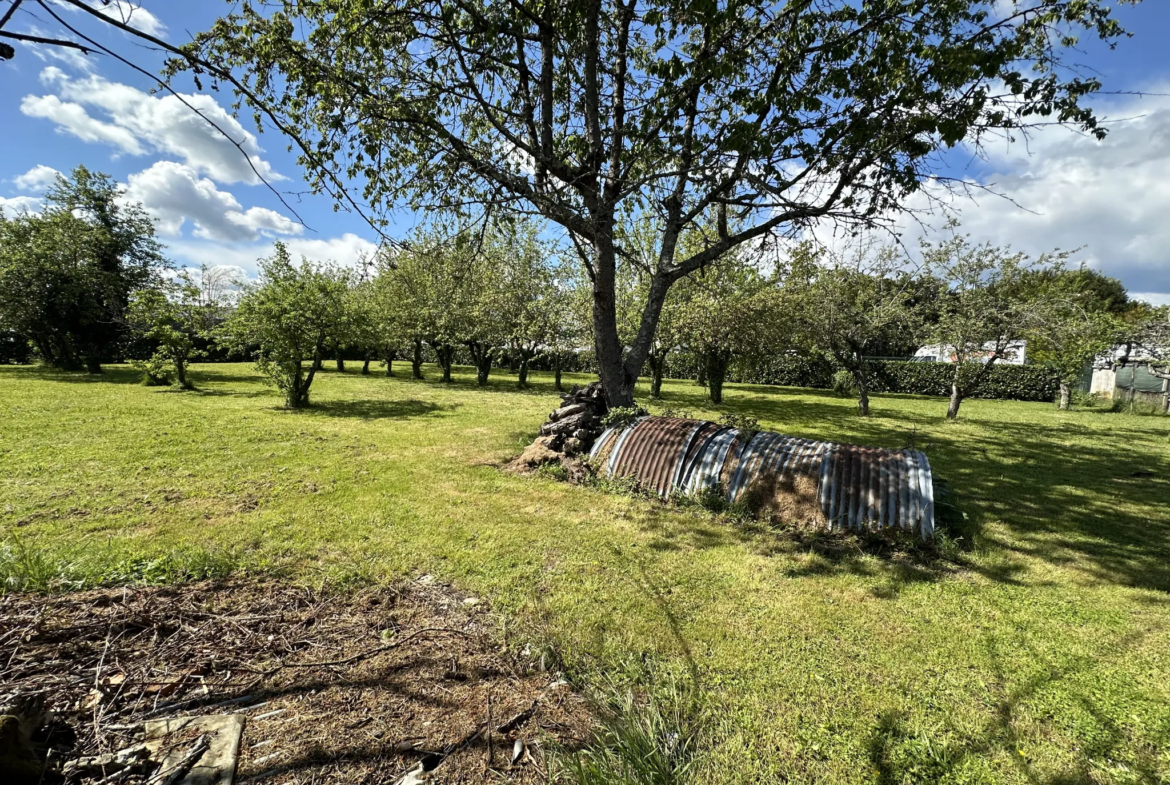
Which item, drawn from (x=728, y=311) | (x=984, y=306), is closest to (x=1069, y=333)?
(x=984, y=306)

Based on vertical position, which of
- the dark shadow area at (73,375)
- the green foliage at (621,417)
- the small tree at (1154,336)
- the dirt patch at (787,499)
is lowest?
the dirt patch at (787,499)

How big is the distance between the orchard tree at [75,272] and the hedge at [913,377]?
87.0 ft

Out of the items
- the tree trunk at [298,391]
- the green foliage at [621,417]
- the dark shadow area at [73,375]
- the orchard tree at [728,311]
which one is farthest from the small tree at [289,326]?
the orchard tree at [728,311]

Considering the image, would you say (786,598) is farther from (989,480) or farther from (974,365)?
(974,365)

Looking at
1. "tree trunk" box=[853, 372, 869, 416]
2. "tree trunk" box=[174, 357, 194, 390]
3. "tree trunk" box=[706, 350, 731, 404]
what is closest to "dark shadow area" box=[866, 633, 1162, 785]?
Answer: "tree trunk" box=[853, 372, 869, 416]

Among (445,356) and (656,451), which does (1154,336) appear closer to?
(656,451)

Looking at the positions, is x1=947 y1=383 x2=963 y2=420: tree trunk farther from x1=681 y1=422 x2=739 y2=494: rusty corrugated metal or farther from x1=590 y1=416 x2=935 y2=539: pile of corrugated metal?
x1=681 y1=422 x2=739 y2=494: rusty corrugated metal

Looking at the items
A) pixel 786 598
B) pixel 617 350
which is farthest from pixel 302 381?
pixel 786 598

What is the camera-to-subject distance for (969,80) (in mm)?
5336

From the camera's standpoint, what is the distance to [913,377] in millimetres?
23953

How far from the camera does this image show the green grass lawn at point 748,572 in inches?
94.1

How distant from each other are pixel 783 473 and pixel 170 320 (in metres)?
19.4

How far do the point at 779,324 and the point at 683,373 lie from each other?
49.4ft

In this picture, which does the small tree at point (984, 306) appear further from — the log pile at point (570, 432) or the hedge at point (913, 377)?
the log pile at point (570, 432)
